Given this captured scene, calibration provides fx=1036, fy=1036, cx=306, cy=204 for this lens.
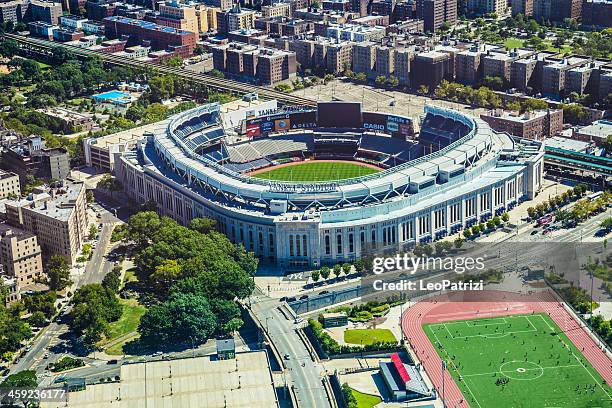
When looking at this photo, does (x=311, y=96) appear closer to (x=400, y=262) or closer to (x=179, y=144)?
(x=179, y=144)

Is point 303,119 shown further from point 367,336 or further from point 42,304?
point 367,336

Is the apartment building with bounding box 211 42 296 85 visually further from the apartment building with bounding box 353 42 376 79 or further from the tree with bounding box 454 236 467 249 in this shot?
the tree with bounding box 454 236 467 249

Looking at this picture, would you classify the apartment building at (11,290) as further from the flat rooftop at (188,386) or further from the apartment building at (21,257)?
the flat rooftop at (188,386)

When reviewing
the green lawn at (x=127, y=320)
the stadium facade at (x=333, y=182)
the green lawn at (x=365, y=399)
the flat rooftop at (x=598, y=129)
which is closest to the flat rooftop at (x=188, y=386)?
the green lawn at (x=365, y=399)

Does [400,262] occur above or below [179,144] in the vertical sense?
below

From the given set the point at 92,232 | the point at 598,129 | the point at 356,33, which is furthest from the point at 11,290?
the point at 356,33

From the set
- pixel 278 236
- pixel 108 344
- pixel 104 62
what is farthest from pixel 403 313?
pixel 104 62
